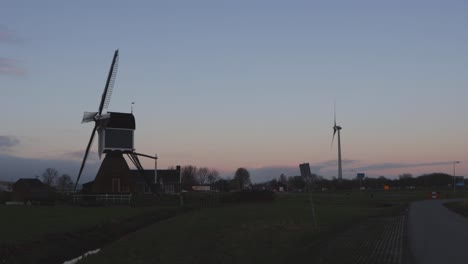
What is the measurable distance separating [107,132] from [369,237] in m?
43.3

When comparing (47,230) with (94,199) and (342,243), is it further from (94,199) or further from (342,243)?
(94,199)

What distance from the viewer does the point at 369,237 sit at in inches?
851

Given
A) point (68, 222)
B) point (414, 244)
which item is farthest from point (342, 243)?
Answer: point (68, 222)

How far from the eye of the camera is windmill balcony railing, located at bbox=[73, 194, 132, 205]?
52781 mm

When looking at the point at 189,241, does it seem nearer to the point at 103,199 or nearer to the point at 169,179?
the point at 103,199

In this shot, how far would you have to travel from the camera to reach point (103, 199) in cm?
5378

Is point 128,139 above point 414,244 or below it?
above

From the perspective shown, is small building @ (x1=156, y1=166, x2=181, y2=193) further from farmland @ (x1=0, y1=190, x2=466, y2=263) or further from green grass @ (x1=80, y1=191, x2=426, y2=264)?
green grass @ (x1=80, y1=191, x2=426, y2=264)

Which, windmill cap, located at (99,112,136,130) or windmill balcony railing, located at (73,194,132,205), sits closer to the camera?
windmill balcony railing, located at (73,194,132,205)

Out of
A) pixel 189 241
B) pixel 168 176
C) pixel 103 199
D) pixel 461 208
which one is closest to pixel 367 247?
pixel 189 241

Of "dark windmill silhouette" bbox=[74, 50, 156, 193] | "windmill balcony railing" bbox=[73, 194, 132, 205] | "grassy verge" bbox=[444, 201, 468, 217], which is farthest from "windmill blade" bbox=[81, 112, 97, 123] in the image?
"grassy verge" bbox=[444, 201, 468, 217]

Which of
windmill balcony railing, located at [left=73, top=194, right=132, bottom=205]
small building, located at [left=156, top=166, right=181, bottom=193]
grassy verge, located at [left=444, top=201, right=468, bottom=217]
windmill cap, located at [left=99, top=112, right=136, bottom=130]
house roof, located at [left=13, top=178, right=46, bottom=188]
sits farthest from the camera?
small building, located at [left=156, top=166, right=181, bottom=193]

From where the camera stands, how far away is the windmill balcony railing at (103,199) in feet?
173

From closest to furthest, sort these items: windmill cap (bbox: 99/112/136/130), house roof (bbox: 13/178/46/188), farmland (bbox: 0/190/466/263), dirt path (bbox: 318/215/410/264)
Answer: dirt path (bbox: 318/215/410/264) < farmland (bbox: 0/190/466/263) < windmill cap (bbox: 99/112/136/130) < house roof (bbox: 13/178/46/188)
